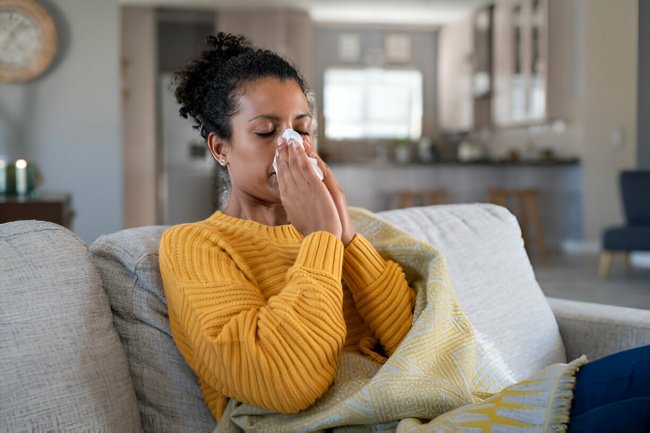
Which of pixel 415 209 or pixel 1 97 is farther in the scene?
pixel 1 97

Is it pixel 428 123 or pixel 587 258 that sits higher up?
pixel 428 123

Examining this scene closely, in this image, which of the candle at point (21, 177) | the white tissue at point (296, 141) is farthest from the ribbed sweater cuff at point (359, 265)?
the candle at point (21, 177)

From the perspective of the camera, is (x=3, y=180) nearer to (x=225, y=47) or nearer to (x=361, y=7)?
(x=225, y=47)

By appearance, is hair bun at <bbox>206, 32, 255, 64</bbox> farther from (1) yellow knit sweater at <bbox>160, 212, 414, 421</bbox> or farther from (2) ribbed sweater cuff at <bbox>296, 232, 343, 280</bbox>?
(2) ribbed sweater cuff at <bbox>296, 232, 343, 280</bbox>

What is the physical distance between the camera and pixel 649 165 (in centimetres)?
495

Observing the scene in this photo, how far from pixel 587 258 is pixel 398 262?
5.83 m

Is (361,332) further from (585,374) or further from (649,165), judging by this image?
(649,165)

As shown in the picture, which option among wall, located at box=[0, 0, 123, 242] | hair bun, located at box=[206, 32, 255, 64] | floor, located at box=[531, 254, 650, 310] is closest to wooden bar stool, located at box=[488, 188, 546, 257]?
floor, located at box=[531, 254, 650, 310]

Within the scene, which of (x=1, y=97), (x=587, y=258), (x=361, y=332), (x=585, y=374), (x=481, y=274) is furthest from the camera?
(x=587, y=258)

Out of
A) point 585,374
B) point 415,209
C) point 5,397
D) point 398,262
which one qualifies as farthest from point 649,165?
point 5,397

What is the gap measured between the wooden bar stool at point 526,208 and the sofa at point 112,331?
539 centimetres

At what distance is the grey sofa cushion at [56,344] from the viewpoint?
1.00m

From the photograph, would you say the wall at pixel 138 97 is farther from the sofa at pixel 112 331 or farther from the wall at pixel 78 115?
the sofa at pixel 112 331

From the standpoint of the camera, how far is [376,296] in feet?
4.07
